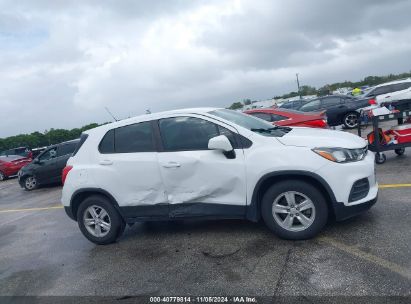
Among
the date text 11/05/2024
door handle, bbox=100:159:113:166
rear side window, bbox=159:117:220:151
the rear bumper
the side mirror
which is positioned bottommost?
the date text 11/05/2024

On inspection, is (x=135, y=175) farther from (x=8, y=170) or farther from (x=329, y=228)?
(x=8, y=170)

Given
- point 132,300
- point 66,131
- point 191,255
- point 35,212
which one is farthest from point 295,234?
point 66,131

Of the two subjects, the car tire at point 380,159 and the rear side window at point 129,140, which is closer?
the rear side window at point 129,140

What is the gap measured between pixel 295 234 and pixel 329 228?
1.93ft

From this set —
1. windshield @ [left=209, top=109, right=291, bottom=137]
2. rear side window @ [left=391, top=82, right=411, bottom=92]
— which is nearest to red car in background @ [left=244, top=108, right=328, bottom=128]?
windshield @ [left=209, top=109, right=291, bottom=137]

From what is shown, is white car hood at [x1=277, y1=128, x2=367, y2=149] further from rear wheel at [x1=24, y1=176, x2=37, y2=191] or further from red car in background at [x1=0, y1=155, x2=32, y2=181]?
red car in background at [x1=0, y1=155, x2=32, y2=181]

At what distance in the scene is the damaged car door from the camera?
4.49 meters

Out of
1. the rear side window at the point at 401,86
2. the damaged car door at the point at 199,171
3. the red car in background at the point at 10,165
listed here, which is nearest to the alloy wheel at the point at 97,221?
the damaged car door at the point at 199,171

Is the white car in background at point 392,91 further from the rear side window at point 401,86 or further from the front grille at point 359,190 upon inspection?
the front grille at point 359,190

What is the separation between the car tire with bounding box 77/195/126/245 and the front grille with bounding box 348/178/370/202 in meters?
3.14

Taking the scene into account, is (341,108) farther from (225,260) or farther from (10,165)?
(10,165)

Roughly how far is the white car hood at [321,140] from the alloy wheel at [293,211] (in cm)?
59

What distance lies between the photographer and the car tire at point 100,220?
5.24 meters

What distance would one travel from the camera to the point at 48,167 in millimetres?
13406
